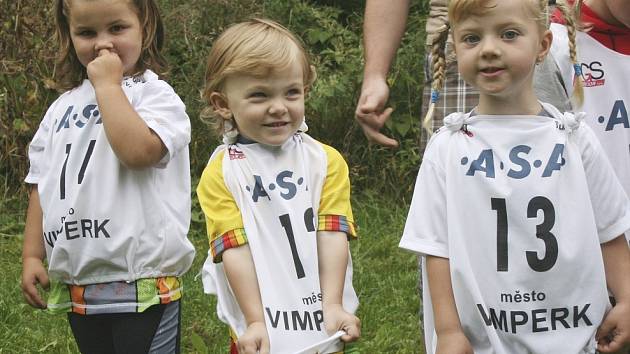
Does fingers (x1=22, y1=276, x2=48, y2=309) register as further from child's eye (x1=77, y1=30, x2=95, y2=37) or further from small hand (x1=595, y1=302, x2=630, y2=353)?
small hand (x1=595, y1=302, x2=630, y2=353)

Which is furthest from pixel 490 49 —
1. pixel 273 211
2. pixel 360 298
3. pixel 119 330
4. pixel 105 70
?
pixel 360 298

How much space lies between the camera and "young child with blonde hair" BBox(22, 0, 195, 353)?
3652 millimetres

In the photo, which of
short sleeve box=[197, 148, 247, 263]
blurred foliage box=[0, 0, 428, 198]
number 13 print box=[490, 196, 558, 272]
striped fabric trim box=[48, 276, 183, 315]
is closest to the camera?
number 13 print box=[490, 196, 558, 272]

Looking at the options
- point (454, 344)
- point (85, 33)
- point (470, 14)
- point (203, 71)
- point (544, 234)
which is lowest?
point (454, 344)

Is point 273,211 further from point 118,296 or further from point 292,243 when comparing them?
point 118,296

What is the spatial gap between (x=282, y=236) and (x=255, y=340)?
299 millimetres

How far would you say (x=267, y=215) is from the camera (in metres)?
→ 3.35

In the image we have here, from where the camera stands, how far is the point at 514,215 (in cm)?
313

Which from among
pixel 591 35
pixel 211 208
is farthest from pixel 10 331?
pixel 591 35

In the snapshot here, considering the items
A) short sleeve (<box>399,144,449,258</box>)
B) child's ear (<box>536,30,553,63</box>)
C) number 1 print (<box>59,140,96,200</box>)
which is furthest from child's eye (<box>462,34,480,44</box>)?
number 1 print (<box>59,140,96,200</box>)

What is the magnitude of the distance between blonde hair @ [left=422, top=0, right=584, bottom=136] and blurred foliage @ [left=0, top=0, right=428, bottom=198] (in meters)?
4.19

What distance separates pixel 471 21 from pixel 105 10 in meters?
1.18

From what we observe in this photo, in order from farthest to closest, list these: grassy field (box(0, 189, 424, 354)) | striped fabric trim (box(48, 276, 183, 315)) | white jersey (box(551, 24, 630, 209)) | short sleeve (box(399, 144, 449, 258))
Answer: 1. grassy field (box(0, 189, 424, 354))
2. striped fabric trim (box(48, 276, 183, 315))
3. white jersey (box(551, 24, 630, 209))
4. short sleeve (box(399, 144, 449, 258))

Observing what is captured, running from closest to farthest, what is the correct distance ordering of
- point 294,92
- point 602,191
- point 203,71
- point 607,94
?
point 602,191 < point 294,92 < point 607,94 < point 203,71
